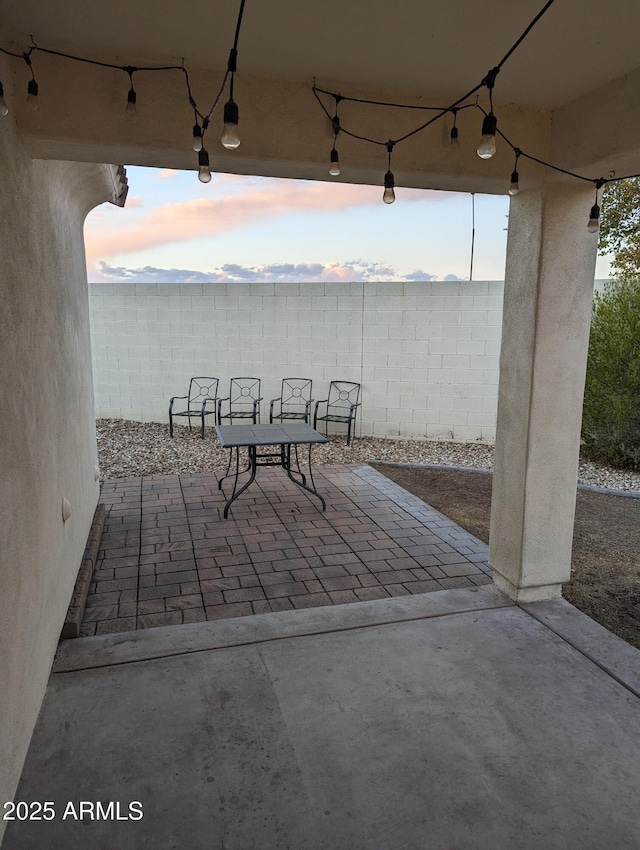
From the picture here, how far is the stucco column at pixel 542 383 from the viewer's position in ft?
8.59

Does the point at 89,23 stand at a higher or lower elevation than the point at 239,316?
higher

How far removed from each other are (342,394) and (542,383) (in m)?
4.42

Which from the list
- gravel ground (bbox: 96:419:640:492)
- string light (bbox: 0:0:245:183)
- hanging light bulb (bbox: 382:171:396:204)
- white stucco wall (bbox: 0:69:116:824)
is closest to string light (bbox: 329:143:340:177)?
hanging light bulb (bbox: 382:171:396:204)

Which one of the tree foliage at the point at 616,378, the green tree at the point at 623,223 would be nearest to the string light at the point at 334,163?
the tree foliage at the point at 616,378

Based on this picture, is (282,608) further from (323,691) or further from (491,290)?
(491,290)

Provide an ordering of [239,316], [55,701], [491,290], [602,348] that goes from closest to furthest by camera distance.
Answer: [55,701]
[602,348]
[491,290]
[239,316]

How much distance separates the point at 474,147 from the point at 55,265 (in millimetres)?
2169

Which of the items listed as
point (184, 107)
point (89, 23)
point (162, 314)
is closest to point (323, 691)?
point (184, 107)

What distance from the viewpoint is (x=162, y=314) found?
741 centimetres

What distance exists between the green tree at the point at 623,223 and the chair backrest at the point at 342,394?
342 centimetres

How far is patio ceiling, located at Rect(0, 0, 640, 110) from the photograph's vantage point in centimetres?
165

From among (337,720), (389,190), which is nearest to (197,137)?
(389,190)

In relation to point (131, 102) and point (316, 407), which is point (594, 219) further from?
point (316, 407)

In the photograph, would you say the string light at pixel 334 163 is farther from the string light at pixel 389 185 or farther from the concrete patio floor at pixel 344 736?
the concrete patio floor at pixel 344 736
